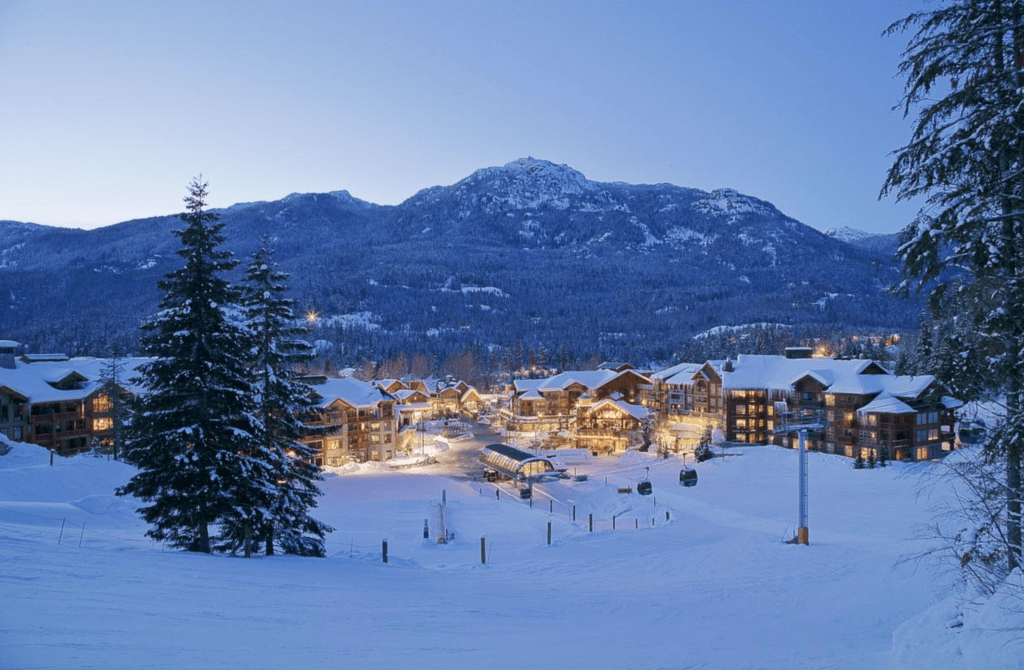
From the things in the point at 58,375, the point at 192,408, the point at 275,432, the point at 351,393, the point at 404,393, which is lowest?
the point at 404,393

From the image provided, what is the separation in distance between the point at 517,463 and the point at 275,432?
3313cm

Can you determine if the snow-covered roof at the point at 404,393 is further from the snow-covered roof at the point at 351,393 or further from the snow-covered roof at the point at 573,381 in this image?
the snow-covered roof at the point at 351,393

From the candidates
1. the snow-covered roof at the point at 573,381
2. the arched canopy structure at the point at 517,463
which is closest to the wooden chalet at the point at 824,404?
the snow-covered roof at the point at 573,381

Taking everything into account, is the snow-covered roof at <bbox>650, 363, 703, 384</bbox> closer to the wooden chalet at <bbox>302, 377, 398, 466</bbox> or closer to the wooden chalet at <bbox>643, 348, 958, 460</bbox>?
the wooden chalet at <bbox>643, 348, 958, 460</bbox>

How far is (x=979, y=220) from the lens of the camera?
8.69 metres

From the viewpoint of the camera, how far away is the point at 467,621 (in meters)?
10.1

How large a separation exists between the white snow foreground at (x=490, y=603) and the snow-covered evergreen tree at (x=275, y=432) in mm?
1614

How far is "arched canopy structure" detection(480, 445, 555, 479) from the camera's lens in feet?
163

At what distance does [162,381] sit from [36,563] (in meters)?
6.49

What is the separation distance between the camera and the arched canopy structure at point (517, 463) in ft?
163

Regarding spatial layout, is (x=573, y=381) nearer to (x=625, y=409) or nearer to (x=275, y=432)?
(x=625, y=409)

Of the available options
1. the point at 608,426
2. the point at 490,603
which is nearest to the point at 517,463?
the point at 608,426

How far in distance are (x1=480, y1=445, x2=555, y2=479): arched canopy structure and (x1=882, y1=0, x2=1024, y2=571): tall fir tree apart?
4169cm

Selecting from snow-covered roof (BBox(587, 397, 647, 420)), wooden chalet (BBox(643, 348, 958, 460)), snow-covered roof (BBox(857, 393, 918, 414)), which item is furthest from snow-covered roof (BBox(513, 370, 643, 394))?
snow-covered roof (BBox(857, 393, 918, 414))
